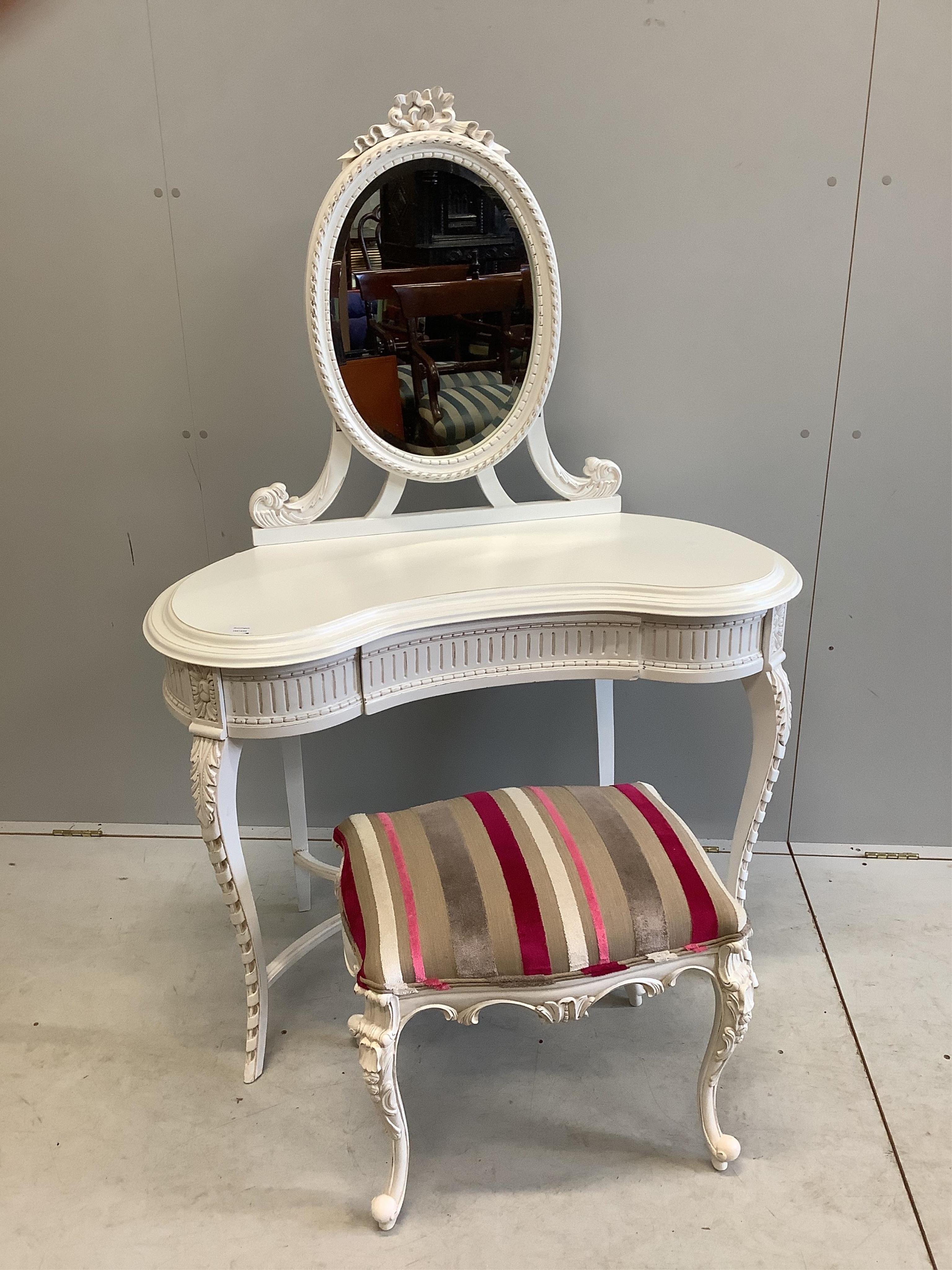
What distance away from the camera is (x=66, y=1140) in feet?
5.05

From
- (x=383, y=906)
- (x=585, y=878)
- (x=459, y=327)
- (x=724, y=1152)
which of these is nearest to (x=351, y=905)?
(x=383, y=906)

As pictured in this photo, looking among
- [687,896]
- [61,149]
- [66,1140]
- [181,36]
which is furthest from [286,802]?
[181,36]

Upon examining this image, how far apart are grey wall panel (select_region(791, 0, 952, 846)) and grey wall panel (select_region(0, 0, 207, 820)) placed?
4.35 ft

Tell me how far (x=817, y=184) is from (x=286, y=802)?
5.61 feet

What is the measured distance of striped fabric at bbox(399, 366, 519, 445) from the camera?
5.50ft

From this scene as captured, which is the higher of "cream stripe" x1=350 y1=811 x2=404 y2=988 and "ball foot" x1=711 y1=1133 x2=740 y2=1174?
"cream stripe" x1=350 y1=811 x2=404 y2=988

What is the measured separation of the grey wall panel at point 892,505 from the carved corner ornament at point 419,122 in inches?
29.6

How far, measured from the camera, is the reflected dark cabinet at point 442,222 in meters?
1.58

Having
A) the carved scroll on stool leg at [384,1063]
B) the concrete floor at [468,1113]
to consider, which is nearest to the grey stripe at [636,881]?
the carved scroll on stool leg at [384,1063]

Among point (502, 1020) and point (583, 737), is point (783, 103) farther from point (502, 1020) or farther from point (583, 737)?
point (502, 1020)

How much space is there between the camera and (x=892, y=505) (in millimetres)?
1983

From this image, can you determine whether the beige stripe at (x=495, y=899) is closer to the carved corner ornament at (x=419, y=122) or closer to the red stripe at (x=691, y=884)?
the red stripe at (x=691, y=884)

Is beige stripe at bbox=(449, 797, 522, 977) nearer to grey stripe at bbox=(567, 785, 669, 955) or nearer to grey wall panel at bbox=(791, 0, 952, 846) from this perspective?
grey stripe at bbox=(567, 785, 669, 955)

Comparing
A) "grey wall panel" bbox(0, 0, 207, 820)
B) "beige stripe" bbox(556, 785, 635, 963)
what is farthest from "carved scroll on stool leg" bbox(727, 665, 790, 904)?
"grey wall panel" bbox(0, 0, 207, 820)
